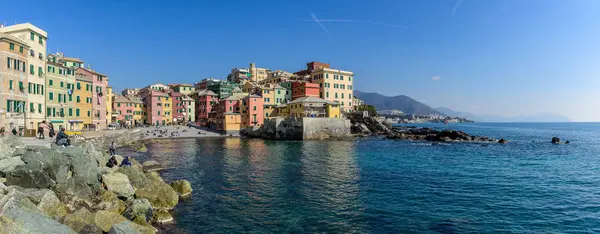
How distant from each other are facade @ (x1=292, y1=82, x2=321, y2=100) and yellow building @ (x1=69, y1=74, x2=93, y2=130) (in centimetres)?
5133

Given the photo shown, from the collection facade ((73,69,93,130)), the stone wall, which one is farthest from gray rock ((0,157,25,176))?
the stone wall

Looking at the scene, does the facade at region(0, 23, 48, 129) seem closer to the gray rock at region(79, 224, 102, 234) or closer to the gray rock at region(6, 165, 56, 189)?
the gray rock at region(6, 165, 56, 189)

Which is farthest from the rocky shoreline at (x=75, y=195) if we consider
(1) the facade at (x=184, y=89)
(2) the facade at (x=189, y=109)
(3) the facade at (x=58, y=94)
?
(1) the facade at (x=184, y=89)

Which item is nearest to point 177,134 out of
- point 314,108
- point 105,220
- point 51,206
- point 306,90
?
point 314,108

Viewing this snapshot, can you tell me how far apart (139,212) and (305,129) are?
183 ft

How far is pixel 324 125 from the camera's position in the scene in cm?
7369

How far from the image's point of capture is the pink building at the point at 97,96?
63.1 metres

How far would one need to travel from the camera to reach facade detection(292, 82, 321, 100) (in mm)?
89988

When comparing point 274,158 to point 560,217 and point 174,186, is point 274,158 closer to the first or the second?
point 174,186

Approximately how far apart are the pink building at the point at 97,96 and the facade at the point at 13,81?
21021mm

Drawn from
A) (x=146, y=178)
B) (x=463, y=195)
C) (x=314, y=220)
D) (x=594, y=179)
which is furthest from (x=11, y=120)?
(x=594, y=179)

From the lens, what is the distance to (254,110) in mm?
84625

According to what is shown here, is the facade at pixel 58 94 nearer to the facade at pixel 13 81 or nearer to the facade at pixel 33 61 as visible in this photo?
the facade at pixel 33 61

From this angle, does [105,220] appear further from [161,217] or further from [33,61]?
[33,61]
